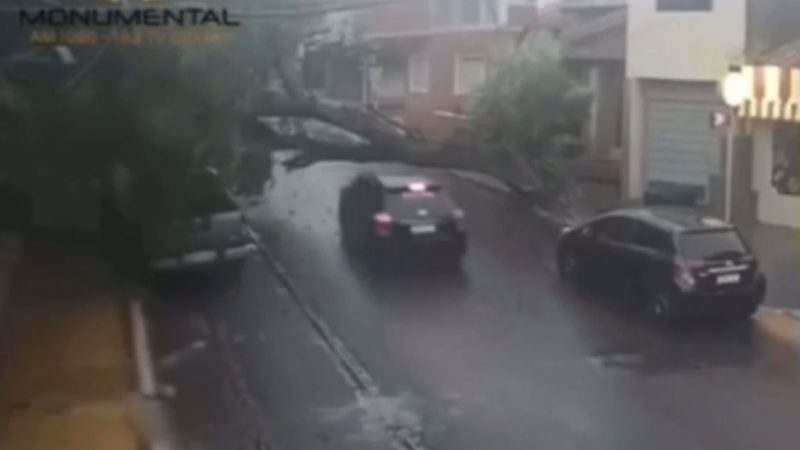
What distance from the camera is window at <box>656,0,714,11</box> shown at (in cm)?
268

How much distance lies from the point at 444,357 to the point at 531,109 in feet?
1.37

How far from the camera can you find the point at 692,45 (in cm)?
269

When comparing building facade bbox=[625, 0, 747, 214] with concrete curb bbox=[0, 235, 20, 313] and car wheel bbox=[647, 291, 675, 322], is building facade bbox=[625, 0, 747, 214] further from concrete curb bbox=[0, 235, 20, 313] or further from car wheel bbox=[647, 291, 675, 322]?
concrete curb bbox=[0, 235, 20, 313]

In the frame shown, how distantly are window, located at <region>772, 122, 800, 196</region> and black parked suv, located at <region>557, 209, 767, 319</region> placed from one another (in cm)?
12

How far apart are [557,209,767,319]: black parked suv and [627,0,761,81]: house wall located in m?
0.23

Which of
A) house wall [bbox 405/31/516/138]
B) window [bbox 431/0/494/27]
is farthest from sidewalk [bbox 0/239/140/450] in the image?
window [bbox 431/0/494/27]

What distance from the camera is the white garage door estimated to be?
8.91ft

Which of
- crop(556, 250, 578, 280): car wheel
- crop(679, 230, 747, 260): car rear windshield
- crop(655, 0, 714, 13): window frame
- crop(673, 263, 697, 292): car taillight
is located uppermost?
crop(655, 0, 714, 13): window frame

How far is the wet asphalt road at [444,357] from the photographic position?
2676mm

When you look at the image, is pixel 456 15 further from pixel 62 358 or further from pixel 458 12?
Answer: pixel 62 358

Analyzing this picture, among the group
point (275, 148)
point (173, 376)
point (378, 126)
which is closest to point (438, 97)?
point (378, 126)

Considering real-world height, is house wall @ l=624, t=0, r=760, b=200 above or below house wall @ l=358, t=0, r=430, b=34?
below

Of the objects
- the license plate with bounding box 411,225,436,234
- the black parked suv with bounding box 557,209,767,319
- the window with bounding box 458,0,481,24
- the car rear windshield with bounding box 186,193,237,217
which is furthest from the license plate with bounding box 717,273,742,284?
the car rear windshield with bounding box 186,193,237,217

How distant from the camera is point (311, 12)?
270 cm
